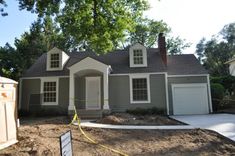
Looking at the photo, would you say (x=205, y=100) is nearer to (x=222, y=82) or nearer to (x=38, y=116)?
(x=222, y=82)

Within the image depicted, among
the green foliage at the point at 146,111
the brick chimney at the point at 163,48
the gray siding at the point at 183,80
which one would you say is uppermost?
the brick chimney at the point at 163,48

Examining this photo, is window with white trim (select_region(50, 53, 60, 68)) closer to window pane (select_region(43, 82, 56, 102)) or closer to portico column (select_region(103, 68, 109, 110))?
window pane (select_region(43, 82, 56, 102))

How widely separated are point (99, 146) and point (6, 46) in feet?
85.8

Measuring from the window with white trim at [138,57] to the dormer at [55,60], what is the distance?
5649 mm

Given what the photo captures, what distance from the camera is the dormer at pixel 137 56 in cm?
1841

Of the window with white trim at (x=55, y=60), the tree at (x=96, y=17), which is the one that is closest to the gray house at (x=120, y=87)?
the window with white trim at (x=55, y=60)

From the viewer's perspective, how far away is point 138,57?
18.7 m

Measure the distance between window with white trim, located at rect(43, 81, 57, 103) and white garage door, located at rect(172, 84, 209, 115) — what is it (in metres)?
8.89

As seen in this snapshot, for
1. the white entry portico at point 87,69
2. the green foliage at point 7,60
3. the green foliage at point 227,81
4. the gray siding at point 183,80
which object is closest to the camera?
the white entry portico at point 87,69

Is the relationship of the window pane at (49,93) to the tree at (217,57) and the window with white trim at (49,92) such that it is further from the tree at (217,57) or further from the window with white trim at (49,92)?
the tree at (217,57)

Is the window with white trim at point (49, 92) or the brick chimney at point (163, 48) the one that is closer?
the window with white trim at point (49, 92)

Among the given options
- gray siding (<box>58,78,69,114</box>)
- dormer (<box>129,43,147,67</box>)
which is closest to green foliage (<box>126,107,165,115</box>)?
dormer (<box>129,43,147,67</box>)

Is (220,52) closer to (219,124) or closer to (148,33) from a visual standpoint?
(148,33)

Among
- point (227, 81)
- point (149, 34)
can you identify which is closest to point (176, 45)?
point (149, 34)
